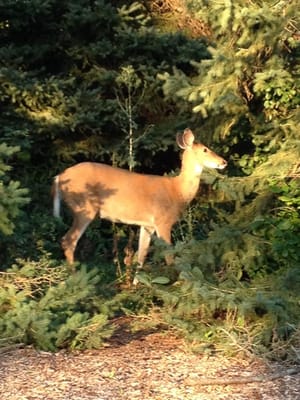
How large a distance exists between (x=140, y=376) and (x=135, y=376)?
3 cm

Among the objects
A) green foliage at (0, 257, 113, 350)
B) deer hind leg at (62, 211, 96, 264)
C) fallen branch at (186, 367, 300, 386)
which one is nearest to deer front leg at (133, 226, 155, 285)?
deer hind leg at (62, 211, 96, 264)

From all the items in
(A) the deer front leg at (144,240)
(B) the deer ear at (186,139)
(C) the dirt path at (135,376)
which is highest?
(B) the deer ear at (186,139)

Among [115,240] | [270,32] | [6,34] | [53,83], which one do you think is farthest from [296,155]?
[6,34]

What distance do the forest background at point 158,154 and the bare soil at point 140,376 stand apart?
0.16m

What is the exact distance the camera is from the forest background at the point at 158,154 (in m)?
6.08

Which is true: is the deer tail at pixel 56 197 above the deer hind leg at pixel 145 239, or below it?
above

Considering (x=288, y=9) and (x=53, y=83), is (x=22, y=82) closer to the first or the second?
(x=53, y=83)

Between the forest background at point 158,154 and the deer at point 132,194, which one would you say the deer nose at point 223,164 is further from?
the forest background at point 158,154

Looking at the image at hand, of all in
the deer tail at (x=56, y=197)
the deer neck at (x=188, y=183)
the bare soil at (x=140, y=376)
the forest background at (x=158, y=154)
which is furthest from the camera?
the deer neck at (x=188, y=183)

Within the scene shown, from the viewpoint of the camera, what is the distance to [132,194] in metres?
9.43

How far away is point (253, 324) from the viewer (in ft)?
20.4

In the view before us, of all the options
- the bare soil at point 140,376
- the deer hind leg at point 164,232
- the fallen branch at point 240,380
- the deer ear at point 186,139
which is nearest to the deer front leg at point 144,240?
the deer hind leg at point 164,232

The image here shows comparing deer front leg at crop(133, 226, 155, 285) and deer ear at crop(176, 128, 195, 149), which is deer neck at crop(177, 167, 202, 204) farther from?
deer front leg at crop(133, 226, 155, 285)

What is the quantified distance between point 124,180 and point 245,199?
1.71 metres
